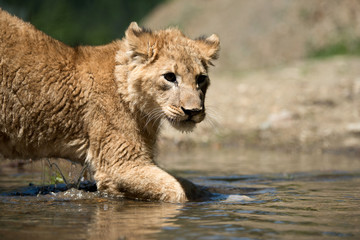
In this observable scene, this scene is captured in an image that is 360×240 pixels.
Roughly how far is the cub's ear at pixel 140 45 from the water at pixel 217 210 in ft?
4.92

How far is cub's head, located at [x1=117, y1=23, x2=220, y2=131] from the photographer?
19.9ft

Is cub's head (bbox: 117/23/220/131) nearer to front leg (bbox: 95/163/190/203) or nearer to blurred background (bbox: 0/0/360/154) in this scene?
front leg (bbox: 95/163/190/203)

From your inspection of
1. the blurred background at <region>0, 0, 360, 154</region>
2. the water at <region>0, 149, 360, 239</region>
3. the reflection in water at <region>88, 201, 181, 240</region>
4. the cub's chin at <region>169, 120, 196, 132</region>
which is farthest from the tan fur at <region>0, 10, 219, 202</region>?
the blurred background at <region>0, 0, 360, 154</region>

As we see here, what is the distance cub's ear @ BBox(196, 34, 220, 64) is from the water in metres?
1.53

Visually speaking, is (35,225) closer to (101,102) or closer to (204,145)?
(101,102)

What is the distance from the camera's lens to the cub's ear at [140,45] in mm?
6285

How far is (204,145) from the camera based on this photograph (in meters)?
11.5

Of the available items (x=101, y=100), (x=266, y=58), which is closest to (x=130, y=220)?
(x=101, y=100)

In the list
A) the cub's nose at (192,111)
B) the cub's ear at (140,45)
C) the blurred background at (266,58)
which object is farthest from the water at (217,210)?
the cub's ear at (140,45)

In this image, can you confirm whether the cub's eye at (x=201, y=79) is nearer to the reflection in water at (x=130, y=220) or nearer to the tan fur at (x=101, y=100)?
the tan fur at (x=101, y=100)

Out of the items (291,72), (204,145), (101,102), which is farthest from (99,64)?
(291,72)

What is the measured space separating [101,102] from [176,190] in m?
1.21

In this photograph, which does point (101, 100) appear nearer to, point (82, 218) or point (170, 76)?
point (170, 76)

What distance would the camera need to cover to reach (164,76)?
6.20 m
